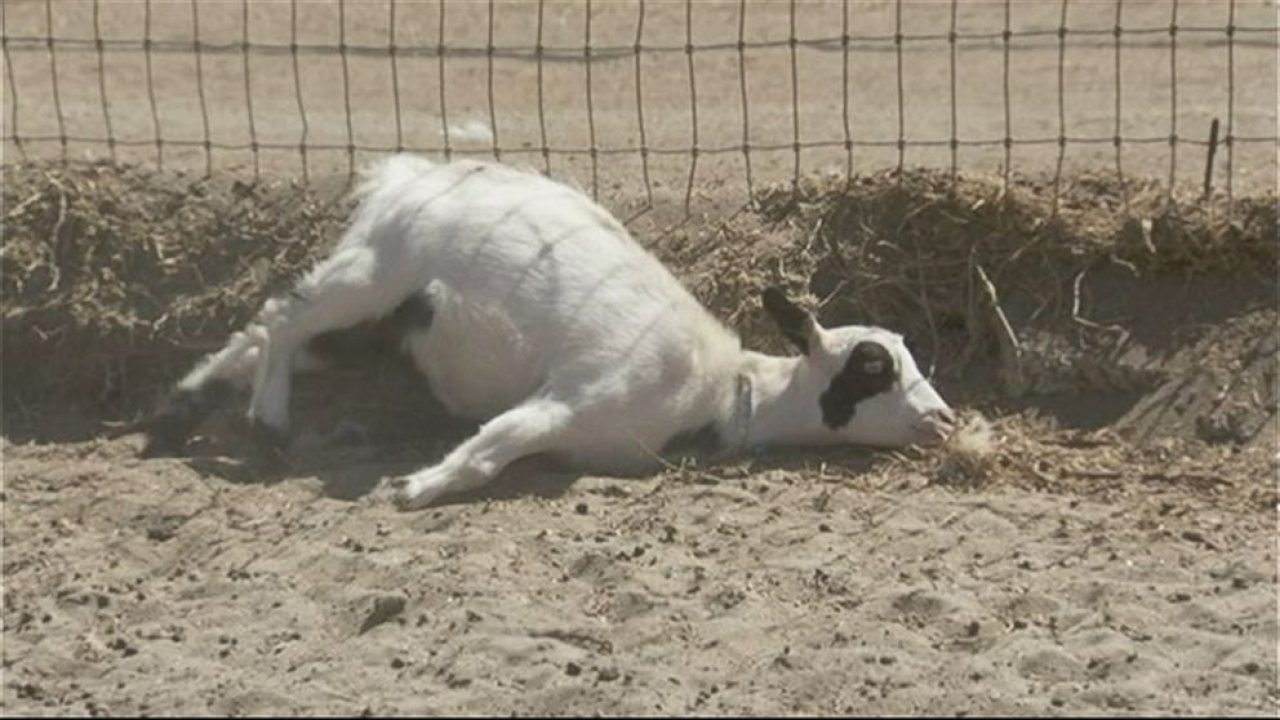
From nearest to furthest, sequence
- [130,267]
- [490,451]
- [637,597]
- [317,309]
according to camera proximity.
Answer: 1. [637,597]
2. [490,451]
3. [317,309]
4. [130,267]

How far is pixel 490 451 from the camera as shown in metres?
9.06

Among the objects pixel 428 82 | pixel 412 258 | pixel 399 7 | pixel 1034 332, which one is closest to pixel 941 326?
pixel 1034 332

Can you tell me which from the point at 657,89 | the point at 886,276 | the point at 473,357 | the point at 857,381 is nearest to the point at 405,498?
the point at 473,357

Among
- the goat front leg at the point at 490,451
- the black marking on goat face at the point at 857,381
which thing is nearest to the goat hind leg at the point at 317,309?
the goat front leg at the point at 490,451

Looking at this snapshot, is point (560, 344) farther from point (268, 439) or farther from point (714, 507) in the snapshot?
point (268, 439)

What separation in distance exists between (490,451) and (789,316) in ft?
4.05

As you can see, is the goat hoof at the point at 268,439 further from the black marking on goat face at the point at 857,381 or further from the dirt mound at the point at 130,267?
the black marking on goat face at the point at 857,381

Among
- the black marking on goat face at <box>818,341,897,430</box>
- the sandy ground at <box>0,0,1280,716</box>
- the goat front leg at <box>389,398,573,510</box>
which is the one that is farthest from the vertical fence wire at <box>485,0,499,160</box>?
the black marking on goat face at <box>818,341,897,430</box>

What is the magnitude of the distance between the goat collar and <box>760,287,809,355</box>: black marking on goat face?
0.26m

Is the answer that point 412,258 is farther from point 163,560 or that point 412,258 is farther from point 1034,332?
point 1034,332

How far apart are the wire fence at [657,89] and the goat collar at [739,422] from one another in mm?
1400

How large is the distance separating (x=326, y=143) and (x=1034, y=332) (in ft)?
10.6

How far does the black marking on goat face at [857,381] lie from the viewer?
31.3 ft

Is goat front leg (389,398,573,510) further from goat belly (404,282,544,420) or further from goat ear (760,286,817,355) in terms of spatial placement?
goat ear (760,286,817,355)
